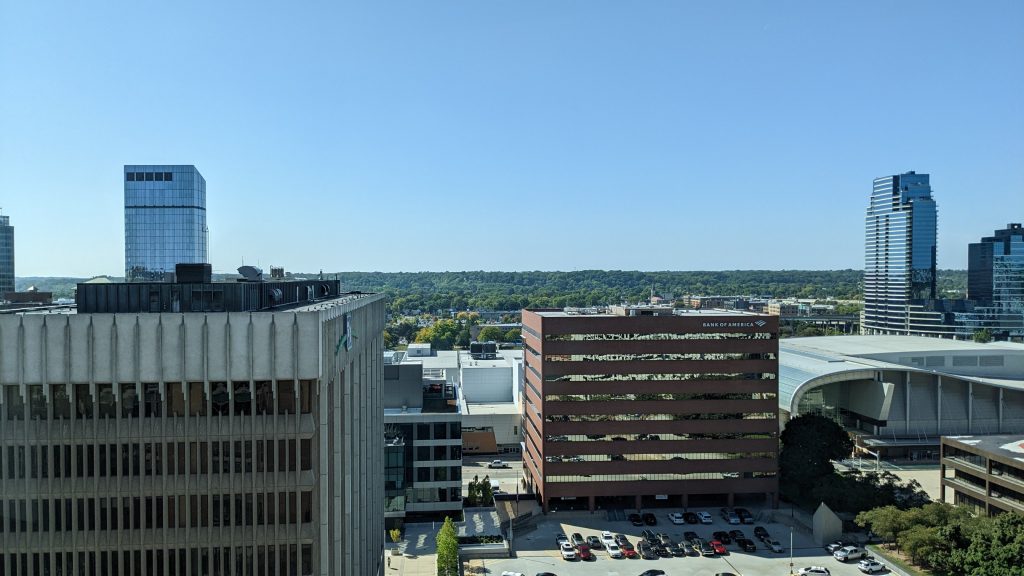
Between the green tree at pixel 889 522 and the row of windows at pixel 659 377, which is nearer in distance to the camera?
the green tree at pixel 889 522

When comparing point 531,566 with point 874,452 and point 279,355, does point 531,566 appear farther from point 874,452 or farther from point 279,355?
point 874,452

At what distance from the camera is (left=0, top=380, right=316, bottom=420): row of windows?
3556cm

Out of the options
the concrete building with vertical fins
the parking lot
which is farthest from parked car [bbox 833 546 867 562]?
the concrete building with vertical fins

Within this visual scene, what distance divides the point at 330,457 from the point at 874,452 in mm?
129113

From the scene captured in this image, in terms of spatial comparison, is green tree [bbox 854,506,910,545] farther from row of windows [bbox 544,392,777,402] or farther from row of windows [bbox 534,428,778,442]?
row of windows [bbox 544,392,777,402]

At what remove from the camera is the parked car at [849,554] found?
90.9 metres

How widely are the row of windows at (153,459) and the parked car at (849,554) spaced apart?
3012 inches

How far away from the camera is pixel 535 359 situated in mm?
115188

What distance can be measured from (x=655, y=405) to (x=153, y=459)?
80.5m

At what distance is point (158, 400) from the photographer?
36.6m

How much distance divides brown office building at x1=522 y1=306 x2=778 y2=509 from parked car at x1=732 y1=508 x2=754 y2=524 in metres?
3.03

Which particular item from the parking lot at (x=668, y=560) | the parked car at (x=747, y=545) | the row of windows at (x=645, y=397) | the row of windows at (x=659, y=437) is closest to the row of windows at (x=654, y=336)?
the row of windows at (x=645, y=397)

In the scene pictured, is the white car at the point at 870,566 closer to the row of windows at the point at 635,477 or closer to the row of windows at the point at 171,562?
the row of windows at the point at 635,477

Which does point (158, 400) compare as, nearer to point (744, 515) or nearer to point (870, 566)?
point (870, 566)
